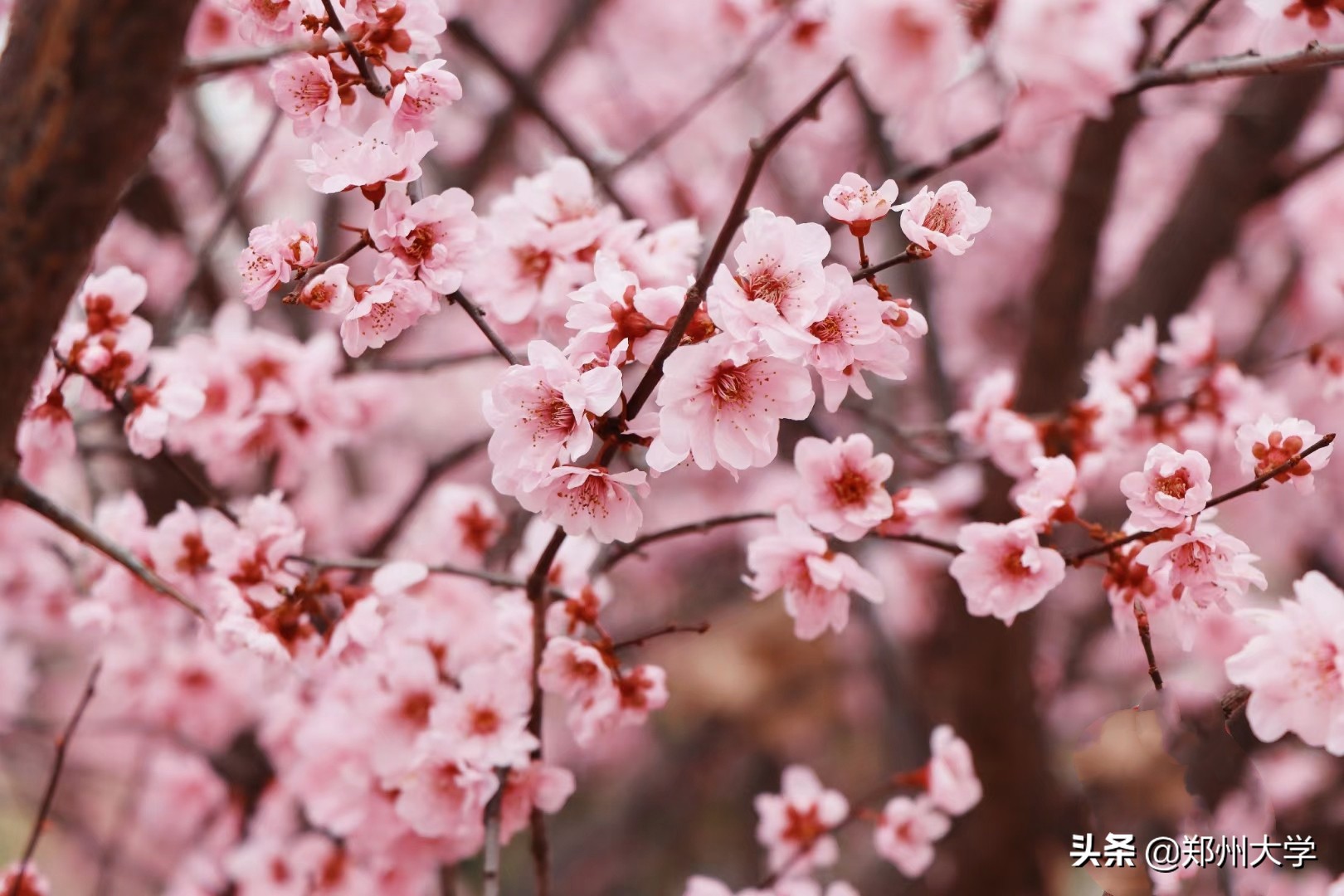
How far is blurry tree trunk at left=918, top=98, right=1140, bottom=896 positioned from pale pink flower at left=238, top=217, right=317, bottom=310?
1.05m

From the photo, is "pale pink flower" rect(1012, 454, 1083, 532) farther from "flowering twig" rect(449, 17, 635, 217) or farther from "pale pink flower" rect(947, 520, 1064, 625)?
"flowering twig" rect(449, 17, 635, 217)

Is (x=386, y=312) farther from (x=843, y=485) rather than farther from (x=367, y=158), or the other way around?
(x=843, y=485)

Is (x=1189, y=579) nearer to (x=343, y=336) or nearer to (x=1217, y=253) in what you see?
(x=343, y=336)

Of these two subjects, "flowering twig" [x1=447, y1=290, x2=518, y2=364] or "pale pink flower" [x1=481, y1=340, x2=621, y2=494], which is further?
"flowering twig" [x1=447, y1=290, x2=518, y2=364]

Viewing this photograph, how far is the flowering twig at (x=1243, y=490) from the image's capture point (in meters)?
0.75

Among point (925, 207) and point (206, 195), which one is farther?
point (206, 195)

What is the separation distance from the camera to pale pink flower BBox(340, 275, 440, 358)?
73 cm

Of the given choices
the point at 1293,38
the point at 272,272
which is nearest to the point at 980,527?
the point at 1293,38

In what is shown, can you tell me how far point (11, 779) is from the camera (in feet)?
8.70

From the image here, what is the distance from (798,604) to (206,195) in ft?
8.94

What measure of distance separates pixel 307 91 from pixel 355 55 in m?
0.05

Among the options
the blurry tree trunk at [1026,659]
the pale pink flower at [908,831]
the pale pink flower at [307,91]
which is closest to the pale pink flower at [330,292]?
the pale pink flower at [307,91]

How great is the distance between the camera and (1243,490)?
779mm

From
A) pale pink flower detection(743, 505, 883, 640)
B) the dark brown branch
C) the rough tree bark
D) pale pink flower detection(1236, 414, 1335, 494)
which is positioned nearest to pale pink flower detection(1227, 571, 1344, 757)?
pale pink flower detection(1236, 414, 1335, 494)
